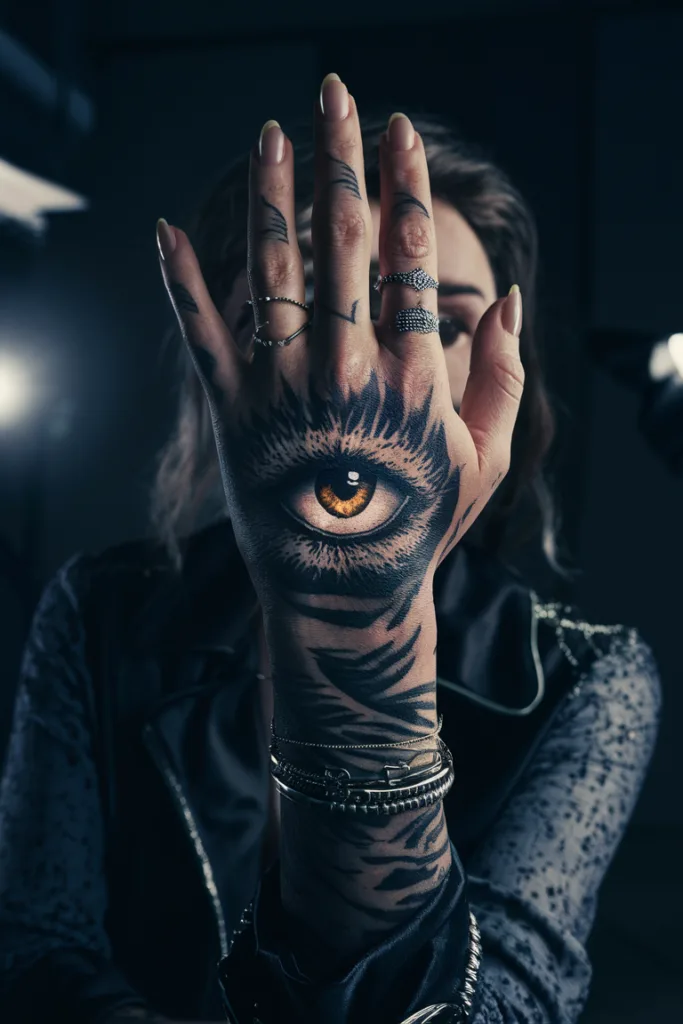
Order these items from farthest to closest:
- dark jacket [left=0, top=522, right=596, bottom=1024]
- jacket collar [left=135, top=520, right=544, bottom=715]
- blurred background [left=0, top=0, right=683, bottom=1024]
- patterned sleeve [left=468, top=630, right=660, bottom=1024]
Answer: blurred background [left=0, top=0, right=683, bottom=1024] → jacket collar [left=135, top=520, right=544, bottom=715] → dark jacket [left=0, top=522, right=596, bottom=1024] → patterned sleeve [left=468, top=630, right=660, bottom=1024]

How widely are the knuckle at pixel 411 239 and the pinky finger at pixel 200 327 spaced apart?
0.45 feet

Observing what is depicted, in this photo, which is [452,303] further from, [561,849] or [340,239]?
[561,849]

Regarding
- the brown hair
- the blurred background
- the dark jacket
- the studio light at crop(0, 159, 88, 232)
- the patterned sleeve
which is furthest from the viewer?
the blurred background

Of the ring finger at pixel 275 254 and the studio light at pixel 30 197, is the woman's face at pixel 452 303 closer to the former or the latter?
the ring finger at pixel 275 254

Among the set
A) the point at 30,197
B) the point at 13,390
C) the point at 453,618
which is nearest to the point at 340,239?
the point at 453,618

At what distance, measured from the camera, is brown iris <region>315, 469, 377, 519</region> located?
1.94 feet

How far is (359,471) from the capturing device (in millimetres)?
591

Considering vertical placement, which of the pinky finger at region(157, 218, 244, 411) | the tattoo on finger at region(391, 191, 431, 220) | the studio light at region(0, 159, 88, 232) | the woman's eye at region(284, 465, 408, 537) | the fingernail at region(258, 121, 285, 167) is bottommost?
the woman's eye at region(284, 465, 408, 537)

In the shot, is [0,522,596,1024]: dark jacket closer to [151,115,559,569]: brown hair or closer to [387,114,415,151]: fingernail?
[151,115,559,569]: brown hair

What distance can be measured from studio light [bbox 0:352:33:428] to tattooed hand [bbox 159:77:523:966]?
177cm

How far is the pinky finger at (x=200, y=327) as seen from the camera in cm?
61

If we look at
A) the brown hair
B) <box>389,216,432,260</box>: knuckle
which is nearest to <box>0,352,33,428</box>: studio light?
the brown hair

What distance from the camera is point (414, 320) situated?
583 mm

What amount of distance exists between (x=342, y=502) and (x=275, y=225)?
0.64ft
